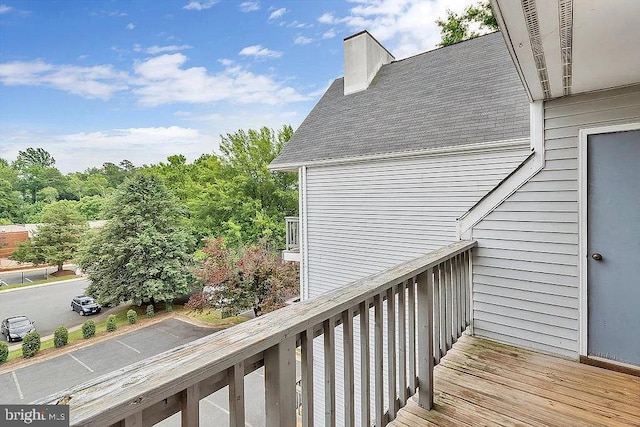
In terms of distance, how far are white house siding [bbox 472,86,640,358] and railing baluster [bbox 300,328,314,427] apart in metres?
2.23

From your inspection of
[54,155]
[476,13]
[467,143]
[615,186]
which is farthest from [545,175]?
[54,155]

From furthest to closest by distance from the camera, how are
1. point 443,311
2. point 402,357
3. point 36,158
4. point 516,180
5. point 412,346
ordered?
point 36,158 → point 516,180 → point 443,311 → point 412,346 → point 402,357

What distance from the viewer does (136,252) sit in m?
12.3

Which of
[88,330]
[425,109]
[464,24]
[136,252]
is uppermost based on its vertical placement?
[464,24]

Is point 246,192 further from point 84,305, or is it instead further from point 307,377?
point 307,377

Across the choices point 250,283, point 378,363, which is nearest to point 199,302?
point 250,283

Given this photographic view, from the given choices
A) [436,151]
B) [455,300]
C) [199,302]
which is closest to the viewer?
[455,300]

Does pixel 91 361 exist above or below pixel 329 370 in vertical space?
below

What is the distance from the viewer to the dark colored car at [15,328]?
7.21 m

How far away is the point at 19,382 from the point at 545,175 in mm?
9231

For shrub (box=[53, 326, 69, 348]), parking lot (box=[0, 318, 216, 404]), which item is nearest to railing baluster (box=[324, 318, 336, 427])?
parking lot (box=[0, 318, 216, 404])

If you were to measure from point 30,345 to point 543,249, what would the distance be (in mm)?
9854

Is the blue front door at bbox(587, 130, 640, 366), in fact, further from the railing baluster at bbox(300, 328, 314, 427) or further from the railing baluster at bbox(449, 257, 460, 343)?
the railing baluster at bbox(300, 328, 314, 427)

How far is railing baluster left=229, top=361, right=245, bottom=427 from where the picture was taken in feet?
2.68
